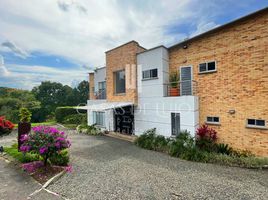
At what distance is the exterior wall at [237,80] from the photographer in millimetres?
11945

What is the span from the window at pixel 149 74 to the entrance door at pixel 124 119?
14.7 ft

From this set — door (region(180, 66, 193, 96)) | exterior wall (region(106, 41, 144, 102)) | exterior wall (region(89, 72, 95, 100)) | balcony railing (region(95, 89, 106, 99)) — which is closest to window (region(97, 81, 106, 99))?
balcony railing (region(95, 89, 106, 99))

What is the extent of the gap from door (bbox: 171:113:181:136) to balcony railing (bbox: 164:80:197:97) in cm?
223

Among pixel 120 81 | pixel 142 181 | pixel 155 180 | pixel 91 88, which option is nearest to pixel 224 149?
pixel 155 180

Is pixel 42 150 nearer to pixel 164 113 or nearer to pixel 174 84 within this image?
pixel 164 113

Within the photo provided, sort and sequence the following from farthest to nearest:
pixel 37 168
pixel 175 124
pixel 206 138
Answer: pixel 175 124 < pixel 206 138 < pixel 37 168

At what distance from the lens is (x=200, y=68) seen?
1523 centimetres

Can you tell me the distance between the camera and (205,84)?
14.9 metres

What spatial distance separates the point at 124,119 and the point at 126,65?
722cm

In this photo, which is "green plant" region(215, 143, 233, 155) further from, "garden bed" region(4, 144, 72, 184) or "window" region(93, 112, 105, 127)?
"window" region(93, 112, 105, 127)

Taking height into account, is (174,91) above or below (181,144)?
above

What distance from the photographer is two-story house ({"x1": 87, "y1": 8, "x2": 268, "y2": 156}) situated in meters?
12.2

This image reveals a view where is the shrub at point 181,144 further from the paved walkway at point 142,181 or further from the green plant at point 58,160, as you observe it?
the green plant at point 58,160

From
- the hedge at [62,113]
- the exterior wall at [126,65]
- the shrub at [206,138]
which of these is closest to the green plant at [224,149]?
the shrub at [206,138]
